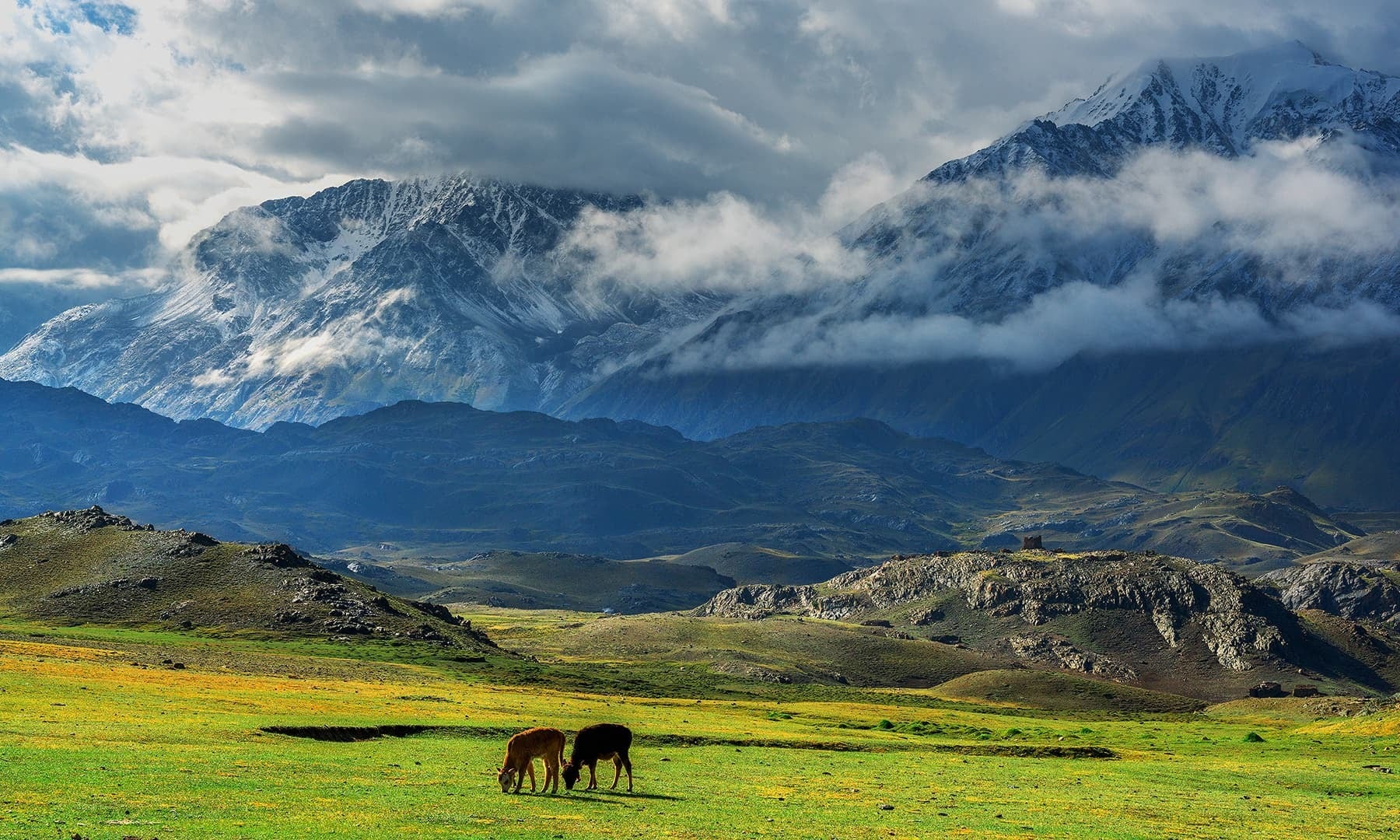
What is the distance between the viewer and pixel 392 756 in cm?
7319

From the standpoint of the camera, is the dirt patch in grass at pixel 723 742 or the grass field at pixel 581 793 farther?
the dirt patch in grass at pixel 723 742

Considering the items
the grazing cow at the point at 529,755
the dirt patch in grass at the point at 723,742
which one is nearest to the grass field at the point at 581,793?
the dirt patch in grass at the point at 723,742

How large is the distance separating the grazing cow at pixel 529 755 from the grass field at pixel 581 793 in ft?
5.20

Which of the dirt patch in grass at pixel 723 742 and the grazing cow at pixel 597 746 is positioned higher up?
the grazing cow at pixel 597 746

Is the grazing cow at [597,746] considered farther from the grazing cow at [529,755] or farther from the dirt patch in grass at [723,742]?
the dirt patch in grass at [723,742]

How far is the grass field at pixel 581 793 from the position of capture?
166 ft

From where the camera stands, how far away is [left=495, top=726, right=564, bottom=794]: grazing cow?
198 ft

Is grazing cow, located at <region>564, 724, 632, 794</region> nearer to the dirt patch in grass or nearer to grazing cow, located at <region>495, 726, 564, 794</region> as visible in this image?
grazing cow, located at <region>495, 726, 564, 794</region>

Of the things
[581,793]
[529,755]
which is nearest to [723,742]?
[581,793]

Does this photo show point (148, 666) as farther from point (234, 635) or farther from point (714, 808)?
point (714, 808)

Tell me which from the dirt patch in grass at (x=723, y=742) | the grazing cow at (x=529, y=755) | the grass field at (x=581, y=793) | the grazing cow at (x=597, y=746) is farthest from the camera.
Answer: the dirt patch in grass at (x=723, y=742)

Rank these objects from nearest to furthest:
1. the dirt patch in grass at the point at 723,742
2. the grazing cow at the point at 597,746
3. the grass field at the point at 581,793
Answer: the grass field at the point at 581,793 → the grazing cow at the point at 597,746 → the dirt patch in grass at the point at 723,742

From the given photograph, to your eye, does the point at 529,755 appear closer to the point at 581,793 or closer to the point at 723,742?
the point at 581,793

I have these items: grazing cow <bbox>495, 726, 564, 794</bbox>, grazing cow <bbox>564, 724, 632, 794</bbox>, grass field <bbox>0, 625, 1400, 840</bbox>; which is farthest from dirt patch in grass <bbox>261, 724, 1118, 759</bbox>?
grazing cow <bbox>564, 724, 632, 794</bbox>
